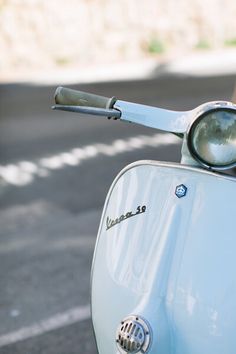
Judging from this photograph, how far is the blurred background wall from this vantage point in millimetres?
15414

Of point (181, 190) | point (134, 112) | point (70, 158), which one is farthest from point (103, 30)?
point (181, 190)

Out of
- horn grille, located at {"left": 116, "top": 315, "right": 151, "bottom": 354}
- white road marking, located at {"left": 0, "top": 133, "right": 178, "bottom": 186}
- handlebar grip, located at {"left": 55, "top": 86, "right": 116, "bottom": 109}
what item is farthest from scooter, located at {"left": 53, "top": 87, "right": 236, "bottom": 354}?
white road marking, located at {"left": 0, "top": 133, "right": 178, "bottom": 186}

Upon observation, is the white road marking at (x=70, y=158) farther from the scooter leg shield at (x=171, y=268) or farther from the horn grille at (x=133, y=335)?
the horn grille at (x=133, y=335)

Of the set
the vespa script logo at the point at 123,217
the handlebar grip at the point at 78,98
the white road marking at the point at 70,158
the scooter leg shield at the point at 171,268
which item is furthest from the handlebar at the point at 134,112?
the white road marking at the point at 70,158

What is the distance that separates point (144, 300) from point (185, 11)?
1698 centimetres

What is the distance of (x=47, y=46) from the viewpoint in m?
15.7

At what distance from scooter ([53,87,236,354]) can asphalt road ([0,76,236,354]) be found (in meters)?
1.57

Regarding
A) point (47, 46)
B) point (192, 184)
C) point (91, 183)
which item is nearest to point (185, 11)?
point (47, 46)

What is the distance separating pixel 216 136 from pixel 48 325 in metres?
2.11

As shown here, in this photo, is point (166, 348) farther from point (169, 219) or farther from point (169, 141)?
point (169, 141)

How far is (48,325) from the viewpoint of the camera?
12.8 ft

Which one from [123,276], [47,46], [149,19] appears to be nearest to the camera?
[123,276]

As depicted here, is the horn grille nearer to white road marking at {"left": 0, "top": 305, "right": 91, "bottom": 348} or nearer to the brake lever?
the brake lever

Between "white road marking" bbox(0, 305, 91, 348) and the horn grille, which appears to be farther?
"white road marking" bbox(0, 305, 91, 348)
